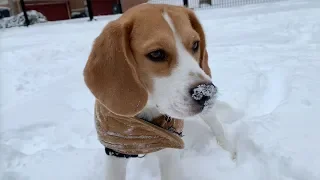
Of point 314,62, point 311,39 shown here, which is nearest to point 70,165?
point 314,62

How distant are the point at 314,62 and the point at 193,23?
6.59 feet

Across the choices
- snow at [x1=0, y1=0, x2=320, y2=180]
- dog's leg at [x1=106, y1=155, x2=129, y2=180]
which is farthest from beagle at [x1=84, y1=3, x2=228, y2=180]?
snow at [x1=0, y1=0, x2=320, y2=180]

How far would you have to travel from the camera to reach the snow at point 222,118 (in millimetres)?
2006

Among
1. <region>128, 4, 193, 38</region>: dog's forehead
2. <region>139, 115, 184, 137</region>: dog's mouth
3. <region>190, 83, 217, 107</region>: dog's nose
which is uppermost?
<region>128, 4, 193, 38</region>: dog's forehead

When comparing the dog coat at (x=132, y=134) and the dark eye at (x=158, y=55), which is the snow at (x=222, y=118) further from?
the dark eye at (x=158, y=55)

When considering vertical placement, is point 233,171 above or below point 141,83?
below

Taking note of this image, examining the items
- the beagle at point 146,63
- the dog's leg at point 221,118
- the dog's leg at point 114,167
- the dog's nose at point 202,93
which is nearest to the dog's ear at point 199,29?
the beagle at point 146,63

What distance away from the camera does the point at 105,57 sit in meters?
1.55

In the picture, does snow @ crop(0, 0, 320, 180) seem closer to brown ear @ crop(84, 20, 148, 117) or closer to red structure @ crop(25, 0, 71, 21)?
brown ear @ crop(84, 20, 148, 117)

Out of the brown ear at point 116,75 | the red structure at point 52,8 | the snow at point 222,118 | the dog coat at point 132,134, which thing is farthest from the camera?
the red structure at point 52,8

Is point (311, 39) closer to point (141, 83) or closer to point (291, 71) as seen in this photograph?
point (291, 71)

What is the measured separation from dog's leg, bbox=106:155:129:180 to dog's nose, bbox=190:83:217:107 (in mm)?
649

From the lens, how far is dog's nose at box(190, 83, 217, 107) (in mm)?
1329

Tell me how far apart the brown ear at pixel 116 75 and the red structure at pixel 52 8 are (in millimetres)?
14756
